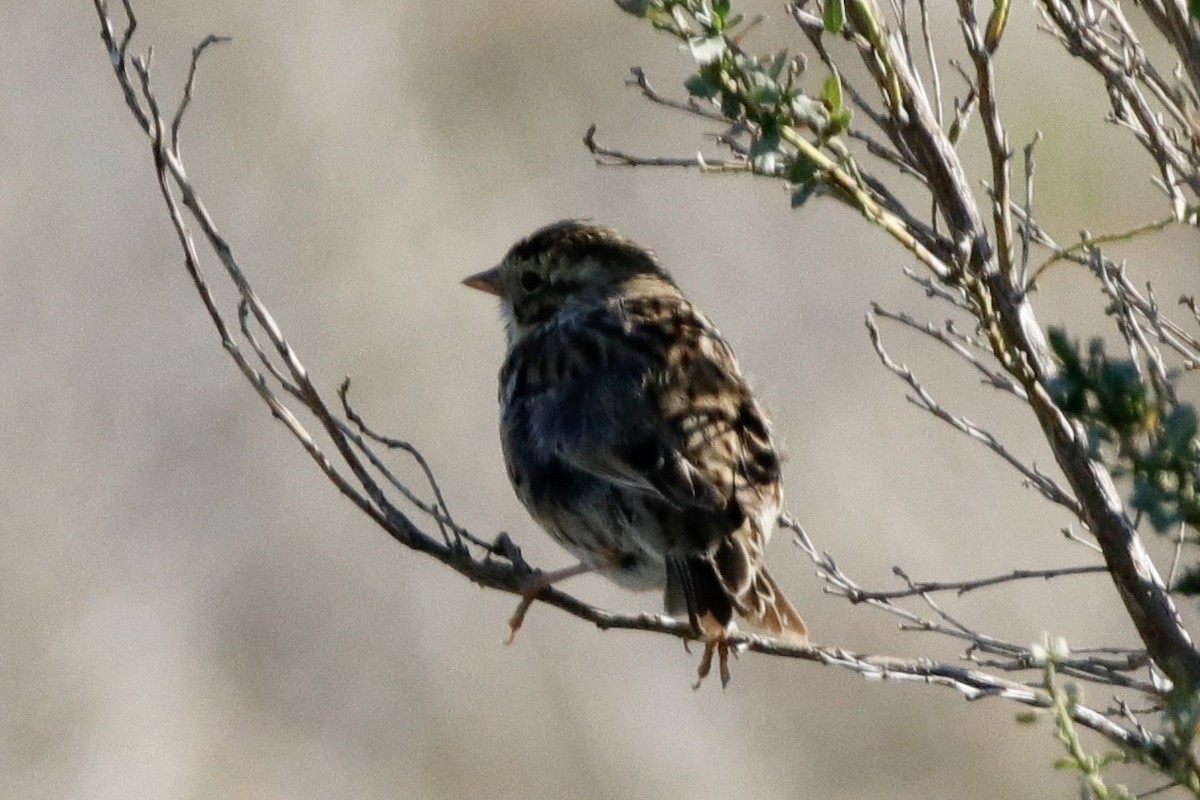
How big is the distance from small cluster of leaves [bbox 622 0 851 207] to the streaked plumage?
125cm

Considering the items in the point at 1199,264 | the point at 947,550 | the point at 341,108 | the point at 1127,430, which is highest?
the point at 341,108

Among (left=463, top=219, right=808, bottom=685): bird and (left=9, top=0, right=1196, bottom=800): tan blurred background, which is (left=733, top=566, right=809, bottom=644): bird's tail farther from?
(left=9, top=0, right=1196, bottom=800): tan blurred background

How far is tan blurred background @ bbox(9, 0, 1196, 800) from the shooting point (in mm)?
9445

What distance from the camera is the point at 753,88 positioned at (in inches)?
123

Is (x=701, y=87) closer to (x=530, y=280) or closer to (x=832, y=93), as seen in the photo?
(x=832, y=93)

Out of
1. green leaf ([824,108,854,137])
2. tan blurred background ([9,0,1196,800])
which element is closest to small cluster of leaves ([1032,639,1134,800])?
green leaf ([824,108,854,137])

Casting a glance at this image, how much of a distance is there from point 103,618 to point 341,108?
306 cm

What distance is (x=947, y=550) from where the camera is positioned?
991cm

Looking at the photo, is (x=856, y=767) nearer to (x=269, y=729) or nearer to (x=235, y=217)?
(x=269, y=729)

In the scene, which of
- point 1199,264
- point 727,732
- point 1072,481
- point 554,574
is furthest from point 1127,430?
point 1199,264

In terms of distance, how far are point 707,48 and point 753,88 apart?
10 cm

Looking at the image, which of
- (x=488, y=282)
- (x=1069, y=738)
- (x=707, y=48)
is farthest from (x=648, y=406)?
(x=1069, y=738)

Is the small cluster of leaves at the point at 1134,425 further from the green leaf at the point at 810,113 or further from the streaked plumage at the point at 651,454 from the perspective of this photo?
the streaked plumage at the point at 651,454

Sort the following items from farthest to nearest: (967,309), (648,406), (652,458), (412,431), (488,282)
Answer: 1. (412,431)
2. (488,282)
3. (648,406)
4. (652,458)
5. (967,309)
